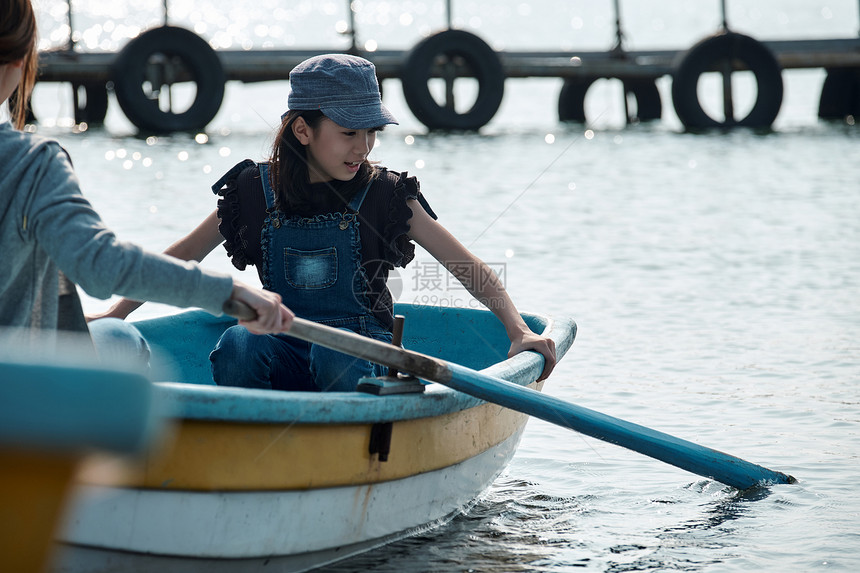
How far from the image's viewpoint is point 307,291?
3.13 meters

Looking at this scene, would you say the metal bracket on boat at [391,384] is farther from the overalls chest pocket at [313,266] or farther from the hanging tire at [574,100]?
the hanging tire at [574,100]

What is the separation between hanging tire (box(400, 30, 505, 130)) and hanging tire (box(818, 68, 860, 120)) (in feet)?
21.8

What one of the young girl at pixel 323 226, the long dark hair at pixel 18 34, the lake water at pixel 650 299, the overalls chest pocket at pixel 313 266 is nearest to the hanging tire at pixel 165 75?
the lake water at pixel 650 299

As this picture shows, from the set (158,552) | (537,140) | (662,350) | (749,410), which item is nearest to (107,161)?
(537,140)

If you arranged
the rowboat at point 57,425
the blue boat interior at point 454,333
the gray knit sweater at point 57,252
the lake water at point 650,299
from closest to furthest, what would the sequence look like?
the rowboat at point 57,425
the gray knit sweater at point 57,252
the lake water at point 650,299
the blue boat interior at point 454,333

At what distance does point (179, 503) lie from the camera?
248 cm

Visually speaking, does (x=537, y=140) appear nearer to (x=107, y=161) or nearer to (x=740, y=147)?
(x=740, y=147)

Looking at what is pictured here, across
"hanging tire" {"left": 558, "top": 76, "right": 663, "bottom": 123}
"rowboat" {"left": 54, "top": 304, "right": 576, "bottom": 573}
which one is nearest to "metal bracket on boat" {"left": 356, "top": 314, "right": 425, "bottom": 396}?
"rowboat" {"left": 54, "top": 304, "right": 576, "bottom": 573}

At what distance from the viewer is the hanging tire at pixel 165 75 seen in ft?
46.1

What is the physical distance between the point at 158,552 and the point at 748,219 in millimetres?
8057

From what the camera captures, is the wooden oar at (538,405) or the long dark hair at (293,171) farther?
the long dark hair at (293,171)

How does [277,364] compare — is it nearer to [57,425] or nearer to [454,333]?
[454,333]

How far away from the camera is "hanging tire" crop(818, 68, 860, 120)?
1886 cm

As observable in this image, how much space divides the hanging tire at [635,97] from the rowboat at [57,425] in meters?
18.7
